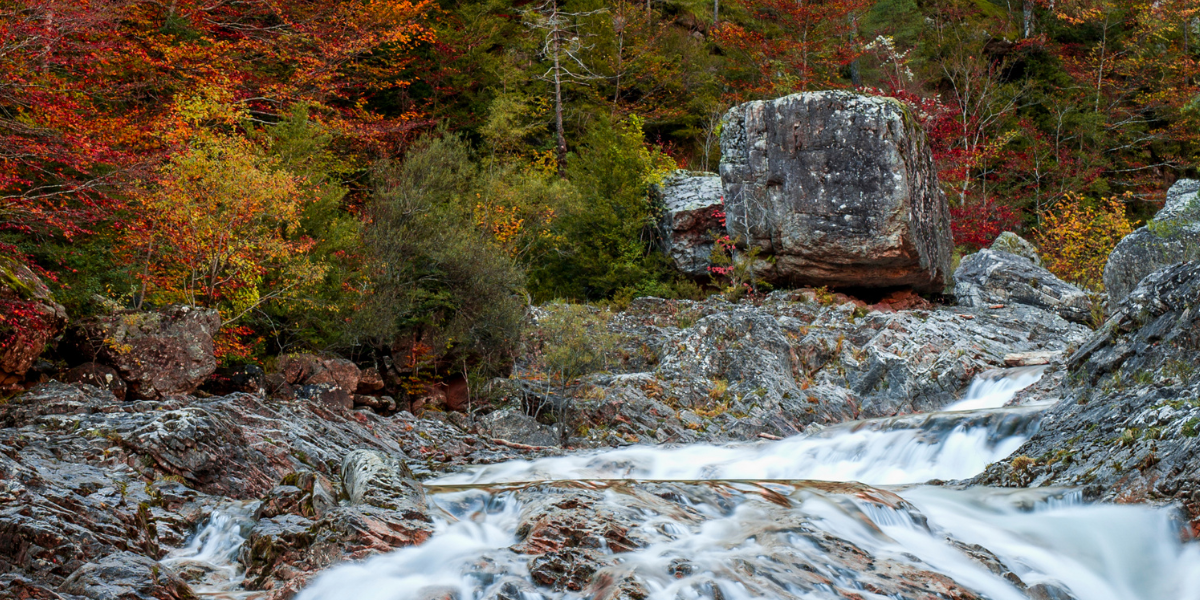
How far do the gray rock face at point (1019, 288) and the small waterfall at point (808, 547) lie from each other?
10.1m

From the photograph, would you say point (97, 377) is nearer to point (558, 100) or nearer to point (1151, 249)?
point (558, 100)

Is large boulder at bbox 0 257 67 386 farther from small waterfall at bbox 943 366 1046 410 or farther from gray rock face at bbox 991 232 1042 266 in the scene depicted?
gray rock face at bbox 991 232 1042 266

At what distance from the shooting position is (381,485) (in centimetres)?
582

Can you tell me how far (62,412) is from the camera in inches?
278

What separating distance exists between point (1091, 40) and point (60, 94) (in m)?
30.2

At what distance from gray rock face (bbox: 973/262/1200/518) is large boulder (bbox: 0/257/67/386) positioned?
30.3 ft

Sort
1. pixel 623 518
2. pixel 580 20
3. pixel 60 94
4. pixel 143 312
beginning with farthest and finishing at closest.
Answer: pixel 580 20 < pixel 60 94 < pixel 143 312 < pixel 623 518

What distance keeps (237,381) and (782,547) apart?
8152 mm

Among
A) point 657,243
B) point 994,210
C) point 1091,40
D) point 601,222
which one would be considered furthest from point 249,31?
point 1091,40

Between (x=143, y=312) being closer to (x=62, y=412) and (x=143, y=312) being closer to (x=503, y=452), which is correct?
(x=62, y=412)

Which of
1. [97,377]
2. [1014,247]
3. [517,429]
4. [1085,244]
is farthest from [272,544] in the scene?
[1085,244]

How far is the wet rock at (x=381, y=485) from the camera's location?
5586 mm

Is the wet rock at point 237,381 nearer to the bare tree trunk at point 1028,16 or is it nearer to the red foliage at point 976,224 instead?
the red foliage at point 976,224

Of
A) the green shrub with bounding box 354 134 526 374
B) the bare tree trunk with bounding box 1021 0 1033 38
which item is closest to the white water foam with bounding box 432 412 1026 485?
the green shrub with bounding box 354 134 526 374
